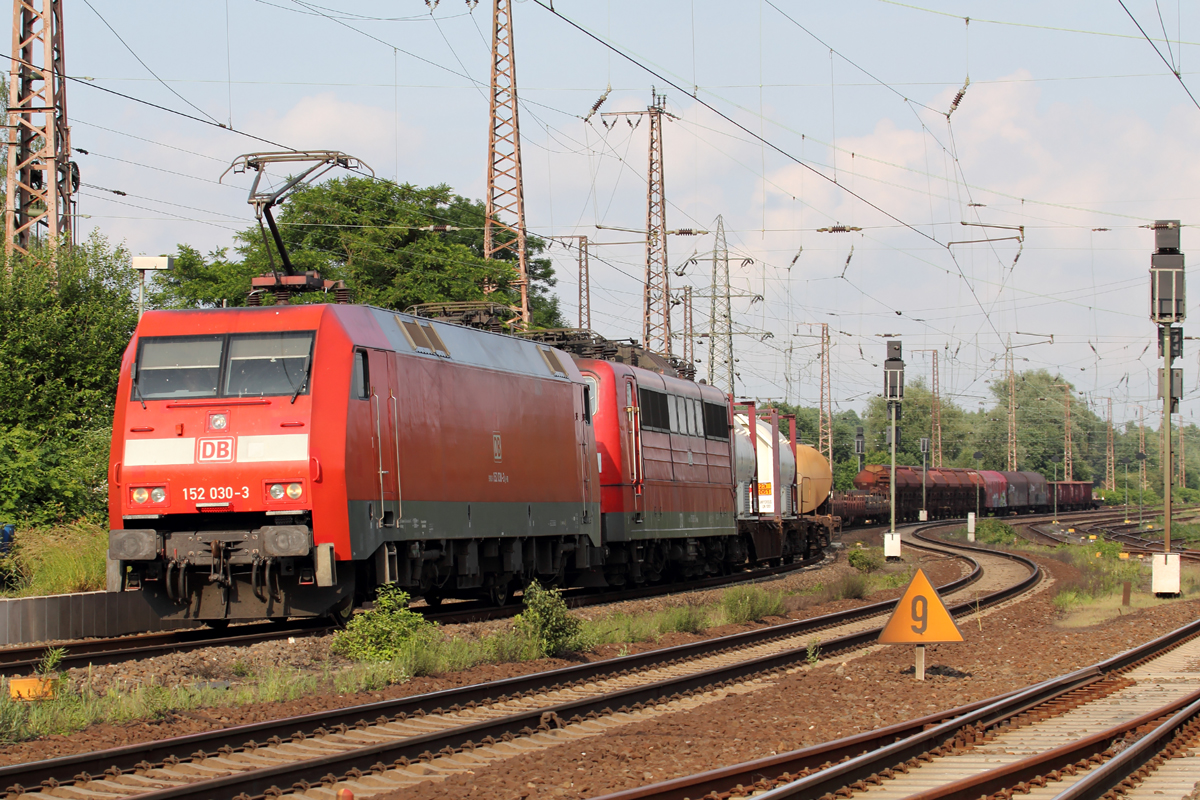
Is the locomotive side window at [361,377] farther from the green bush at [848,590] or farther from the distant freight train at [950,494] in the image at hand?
the distant freight train at [950,494]

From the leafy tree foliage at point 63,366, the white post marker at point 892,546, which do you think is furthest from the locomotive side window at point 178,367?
the white post marker at point 892,546

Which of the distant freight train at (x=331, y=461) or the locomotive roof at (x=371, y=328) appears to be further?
the locomotive roof at (x=371, y=328)

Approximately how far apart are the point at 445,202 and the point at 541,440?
1387 inches

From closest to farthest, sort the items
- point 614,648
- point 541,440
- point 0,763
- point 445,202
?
point 0,763 → point 614,648 → point 541,440 → point 445,202

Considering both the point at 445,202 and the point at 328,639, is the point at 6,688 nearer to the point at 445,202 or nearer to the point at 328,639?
the point at 328,639

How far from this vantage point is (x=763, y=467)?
3180cm

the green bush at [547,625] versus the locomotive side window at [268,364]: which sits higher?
the locomotive side window at [268,364]

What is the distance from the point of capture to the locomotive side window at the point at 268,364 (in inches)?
540

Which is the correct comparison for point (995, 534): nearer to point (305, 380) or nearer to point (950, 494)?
point (950, 494)

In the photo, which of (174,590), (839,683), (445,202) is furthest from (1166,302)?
(445,202)

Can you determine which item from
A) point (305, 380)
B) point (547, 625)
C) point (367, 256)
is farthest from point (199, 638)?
point (367, 256)

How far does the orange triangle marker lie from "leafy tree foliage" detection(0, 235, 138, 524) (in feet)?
43.9

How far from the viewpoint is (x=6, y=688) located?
9.91m

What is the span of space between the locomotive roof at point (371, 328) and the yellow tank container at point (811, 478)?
20059mm
